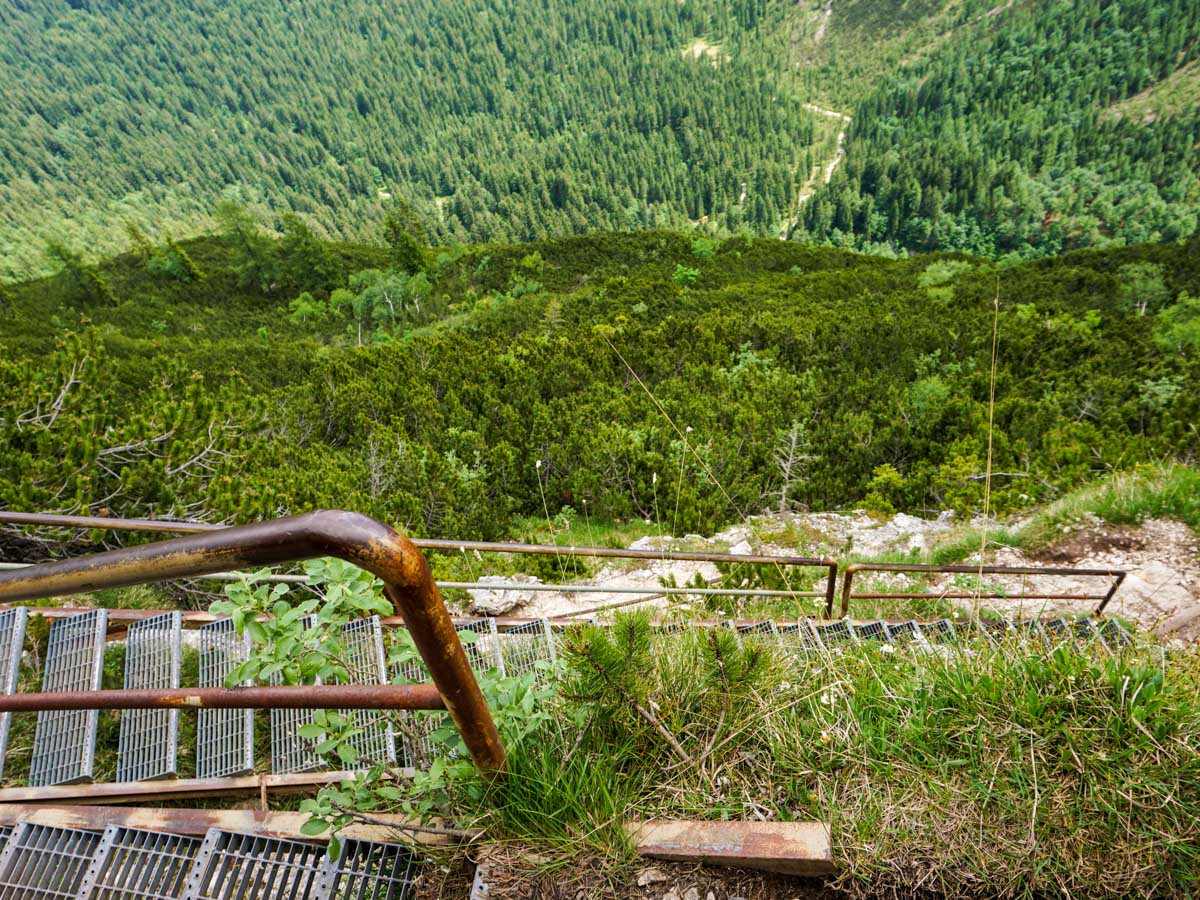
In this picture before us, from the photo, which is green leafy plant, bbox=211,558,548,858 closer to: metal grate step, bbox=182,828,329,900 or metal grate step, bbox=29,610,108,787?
metal grate step, bbox=182,828,329,900

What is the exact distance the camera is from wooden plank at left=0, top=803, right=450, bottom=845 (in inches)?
68.6

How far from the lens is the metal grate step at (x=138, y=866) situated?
1858 millimetres

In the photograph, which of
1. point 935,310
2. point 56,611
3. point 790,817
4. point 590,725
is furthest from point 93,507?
point 935,310

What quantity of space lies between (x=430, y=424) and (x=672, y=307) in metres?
14.1

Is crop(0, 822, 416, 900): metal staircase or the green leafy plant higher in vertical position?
the green leafy plant

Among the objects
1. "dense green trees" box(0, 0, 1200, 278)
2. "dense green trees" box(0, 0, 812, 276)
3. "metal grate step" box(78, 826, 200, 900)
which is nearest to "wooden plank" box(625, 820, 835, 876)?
"metal grate step" box(78, 826, 200, 900)

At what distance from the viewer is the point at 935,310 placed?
19391 millimetres

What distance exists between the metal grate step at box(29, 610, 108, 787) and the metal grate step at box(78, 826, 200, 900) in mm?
467

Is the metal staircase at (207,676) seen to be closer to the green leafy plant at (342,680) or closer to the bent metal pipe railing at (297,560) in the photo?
the green leafy plant at (342,680)

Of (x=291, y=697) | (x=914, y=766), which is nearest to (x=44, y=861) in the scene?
(x=291, y=697)

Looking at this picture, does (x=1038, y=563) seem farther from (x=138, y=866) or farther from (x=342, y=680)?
(x=138, y=866)

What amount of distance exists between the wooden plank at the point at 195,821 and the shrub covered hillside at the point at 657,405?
2126 mm

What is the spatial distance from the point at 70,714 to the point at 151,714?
1.12 feet

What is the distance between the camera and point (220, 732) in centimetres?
263
